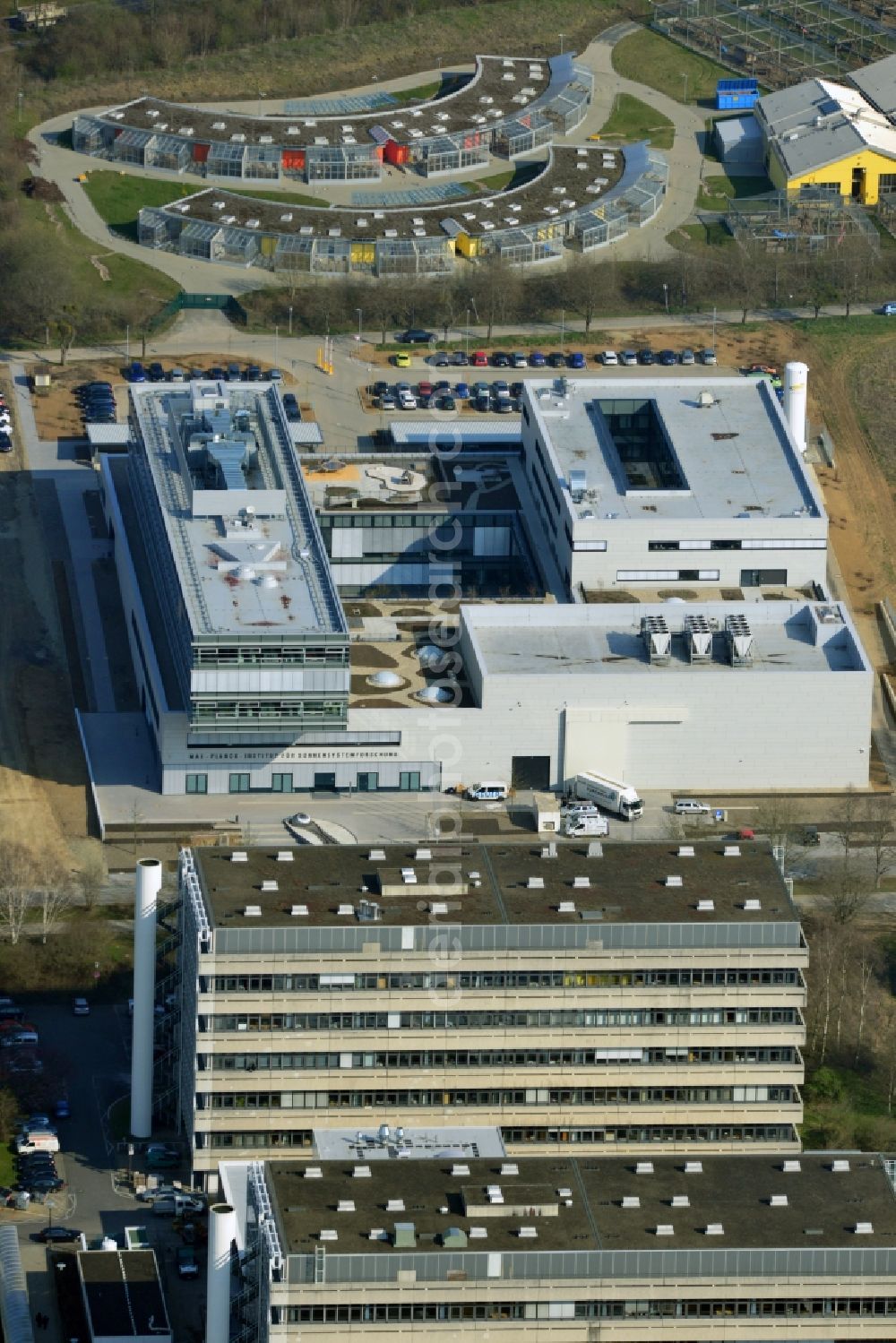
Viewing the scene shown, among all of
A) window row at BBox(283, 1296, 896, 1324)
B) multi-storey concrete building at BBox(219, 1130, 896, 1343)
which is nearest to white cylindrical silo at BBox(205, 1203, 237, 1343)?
multi-storey concrete building at BBox(219, 1130, 896, 1343)

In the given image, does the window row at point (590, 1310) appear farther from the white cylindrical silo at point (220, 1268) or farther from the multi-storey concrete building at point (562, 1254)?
the white cylindrical silo at point (220, 1268)

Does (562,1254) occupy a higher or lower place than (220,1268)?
higher

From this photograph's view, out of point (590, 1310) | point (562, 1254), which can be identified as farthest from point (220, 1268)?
point (590, 1310)

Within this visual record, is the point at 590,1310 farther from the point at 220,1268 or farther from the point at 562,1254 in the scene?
the point at 220,1268

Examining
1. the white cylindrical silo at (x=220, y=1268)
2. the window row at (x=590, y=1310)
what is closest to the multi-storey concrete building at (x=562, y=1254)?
the window row at (x=590, y=1310)

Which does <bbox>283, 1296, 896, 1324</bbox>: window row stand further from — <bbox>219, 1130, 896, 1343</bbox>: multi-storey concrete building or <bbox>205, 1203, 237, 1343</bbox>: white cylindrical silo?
<bbox>205, 1203, 237, 1343</bbox>: white cylindrical silo

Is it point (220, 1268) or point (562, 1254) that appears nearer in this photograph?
point (562, 1254)

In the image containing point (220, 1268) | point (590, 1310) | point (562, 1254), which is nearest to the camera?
point (562, 1254)
